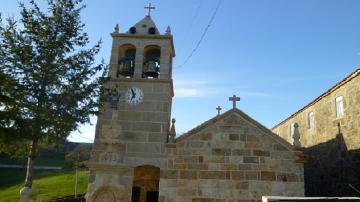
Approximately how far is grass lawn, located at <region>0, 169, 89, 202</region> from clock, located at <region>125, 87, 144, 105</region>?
45.5 ft

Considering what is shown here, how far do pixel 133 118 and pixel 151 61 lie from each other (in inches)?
93.3

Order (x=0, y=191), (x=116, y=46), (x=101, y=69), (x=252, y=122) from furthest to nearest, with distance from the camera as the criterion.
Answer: (x=0, y=191)
(x=116, y=46)
(x=252, y=122)
(x=101, y=69)

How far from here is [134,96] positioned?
12914 mm

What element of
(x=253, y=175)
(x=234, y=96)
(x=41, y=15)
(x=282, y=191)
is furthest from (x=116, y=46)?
(x=282, y=191)

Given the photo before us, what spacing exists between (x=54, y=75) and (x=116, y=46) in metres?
3.66

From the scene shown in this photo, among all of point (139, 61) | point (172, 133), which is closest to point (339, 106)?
point (172, 133)

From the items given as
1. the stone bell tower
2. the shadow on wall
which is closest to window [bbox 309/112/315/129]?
the shadow on wall

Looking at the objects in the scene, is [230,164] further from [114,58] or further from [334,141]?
[114,58]

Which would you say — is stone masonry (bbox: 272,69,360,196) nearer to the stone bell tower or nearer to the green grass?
the stone bell tower

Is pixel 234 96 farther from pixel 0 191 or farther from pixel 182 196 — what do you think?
pixel 0 191

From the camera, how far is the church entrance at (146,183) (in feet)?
41.9

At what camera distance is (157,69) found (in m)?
13.6

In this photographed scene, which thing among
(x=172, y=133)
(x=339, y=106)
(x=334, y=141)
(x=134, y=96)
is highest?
(x=339, y=106)

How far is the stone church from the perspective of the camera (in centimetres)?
1170
